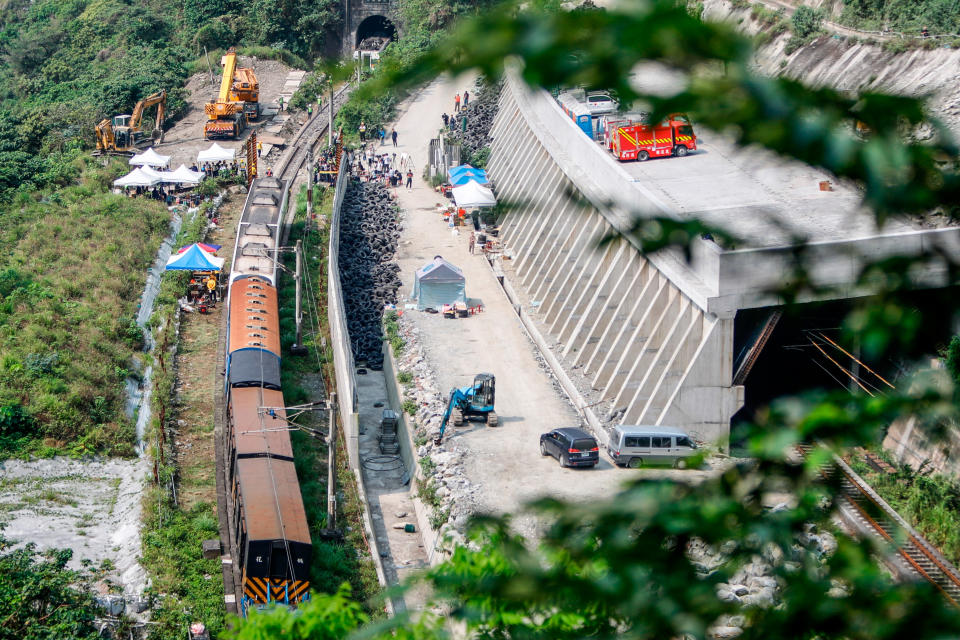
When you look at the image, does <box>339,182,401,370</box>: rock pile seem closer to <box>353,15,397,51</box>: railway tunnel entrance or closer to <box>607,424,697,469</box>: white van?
<box>607,424,697,469</box>: white van

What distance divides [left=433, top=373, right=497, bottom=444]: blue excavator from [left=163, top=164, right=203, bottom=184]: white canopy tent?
23847 mm

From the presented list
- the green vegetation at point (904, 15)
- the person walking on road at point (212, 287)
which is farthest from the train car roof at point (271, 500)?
the green vegetation at point (904, 15)

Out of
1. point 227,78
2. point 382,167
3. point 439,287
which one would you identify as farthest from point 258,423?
point 227,78

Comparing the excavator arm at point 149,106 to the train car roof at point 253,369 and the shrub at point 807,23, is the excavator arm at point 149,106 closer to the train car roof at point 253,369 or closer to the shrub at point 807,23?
the train car roof at point 253,369

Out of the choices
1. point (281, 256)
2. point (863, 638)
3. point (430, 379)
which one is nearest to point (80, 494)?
point (430, 379)

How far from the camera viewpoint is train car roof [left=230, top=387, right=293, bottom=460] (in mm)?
23087

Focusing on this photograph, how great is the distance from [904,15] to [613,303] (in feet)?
71.0

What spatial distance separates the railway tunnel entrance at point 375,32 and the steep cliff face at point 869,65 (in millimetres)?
35865

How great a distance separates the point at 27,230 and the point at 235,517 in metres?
23.3

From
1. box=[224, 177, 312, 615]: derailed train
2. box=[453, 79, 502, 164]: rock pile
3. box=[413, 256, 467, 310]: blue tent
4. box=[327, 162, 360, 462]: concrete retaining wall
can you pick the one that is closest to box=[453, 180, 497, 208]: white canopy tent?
Answer: box=[327, 162, 360, 462]: concrete retaining wall

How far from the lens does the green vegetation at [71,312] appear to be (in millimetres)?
26594

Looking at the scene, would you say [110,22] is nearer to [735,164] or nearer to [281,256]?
[281,256]

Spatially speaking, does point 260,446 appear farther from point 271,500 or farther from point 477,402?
point 477,402

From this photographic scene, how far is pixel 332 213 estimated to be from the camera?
43.6 metres
